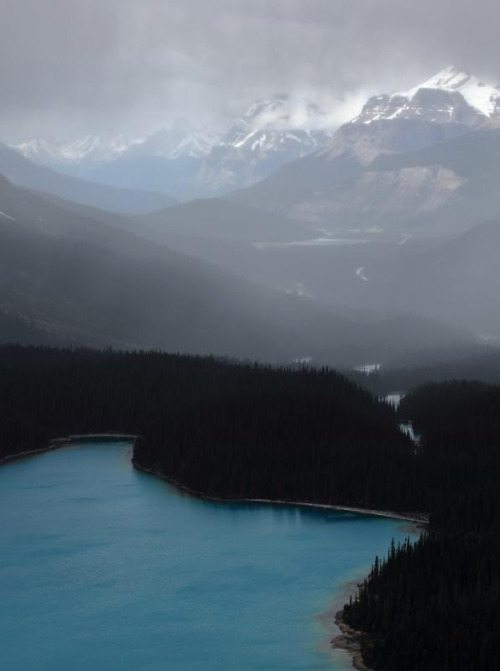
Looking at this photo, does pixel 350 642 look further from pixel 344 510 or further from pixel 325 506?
pixel 325 506

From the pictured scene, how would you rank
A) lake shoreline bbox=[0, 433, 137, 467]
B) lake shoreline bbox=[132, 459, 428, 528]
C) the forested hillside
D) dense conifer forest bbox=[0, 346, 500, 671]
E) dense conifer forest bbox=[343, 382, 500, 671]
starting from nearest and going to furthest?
dense conifer forest bbox=[343, 382, 500, 671]
dense conifer forest bbox=[0, 346, 500, 671]
lake shoreline bbox=[132, 459, 428, 528]
the forested hillside
lake shoreline bbox=[0, 433, 137, 467]

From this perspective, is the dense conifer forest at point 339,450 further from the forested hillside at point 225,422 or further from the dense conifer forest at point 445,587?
the forested hillside at point 225,422

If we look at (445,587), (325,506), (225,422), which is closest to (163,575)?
(445,587)

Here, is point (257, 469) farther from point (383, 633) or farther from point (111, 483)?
point (383, 633)

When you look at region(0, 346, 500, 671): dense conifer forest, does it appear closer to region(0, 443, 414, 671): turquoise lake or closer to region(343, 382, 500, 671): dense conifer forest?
region(343, 382, 500, 671): dense conifer forest

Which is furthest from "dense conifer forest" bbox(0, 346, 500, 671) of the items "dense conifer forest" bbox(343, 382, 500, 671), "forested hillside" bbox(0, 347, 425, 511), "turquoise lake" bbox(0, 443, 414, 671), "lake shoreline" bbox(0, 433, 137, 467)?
"turquoise lake" bbox(0, 443, 414, 671)
